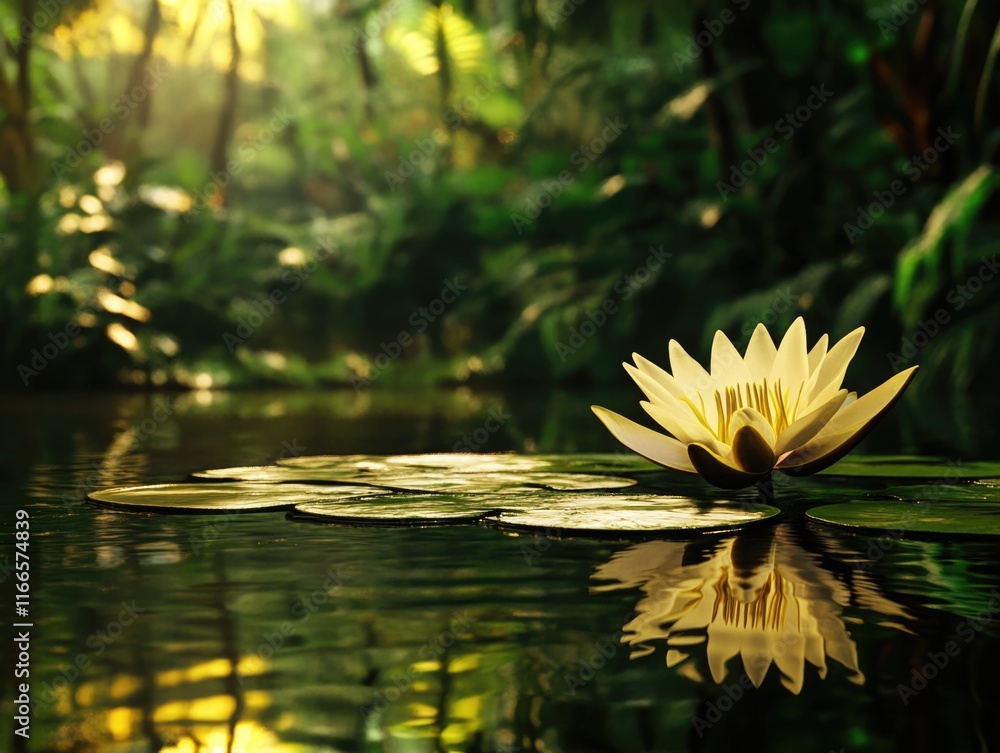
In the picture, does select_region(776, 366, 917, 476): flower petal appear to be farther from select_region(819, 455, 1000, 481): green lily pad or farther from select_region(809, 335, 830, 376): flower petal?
select_region(819, 455, 1000, 481): green lily pad

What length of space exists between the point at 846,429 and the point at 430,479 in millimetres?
1059

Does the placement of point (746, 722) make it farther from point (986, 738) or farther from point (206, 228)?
point (206, 228)

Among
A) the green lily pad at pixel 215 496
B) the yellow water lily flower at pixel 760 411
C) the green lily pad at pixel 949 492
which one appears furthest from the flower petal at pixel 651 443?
the green lily pad at pixel 215 496

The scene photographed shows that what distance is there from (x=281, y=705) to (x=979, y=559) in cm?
142

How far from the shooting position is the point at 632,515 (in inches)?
113

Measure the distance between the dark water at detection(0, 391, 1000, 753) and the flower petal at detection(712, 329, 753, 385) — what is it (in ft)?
1.05

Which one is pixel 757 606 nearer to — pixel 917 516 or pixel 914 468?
pixel 917 516

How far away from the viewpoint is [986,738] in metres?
1.33

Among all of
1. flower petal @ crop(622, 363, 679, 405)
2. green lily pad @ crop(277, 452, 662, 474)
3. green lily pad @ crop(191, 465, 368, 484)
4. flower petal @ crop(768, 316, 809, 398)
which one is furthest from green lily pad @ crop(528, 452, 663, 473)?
flower petal @ crop(768, 316, 809, 398)

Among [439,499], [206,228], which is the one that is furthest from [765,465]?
[206,228]

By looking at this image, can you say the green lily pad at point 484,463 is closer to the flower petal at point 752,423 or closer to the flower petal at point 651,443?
the flower petal at point 651,443

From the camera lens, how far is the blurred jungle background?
28.3 feet

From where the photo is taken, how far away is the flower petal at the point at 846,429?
123 inches

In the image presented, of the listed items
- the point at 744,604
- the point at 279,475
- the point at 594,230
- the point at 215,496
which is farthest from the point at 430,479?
the point at 594,230
